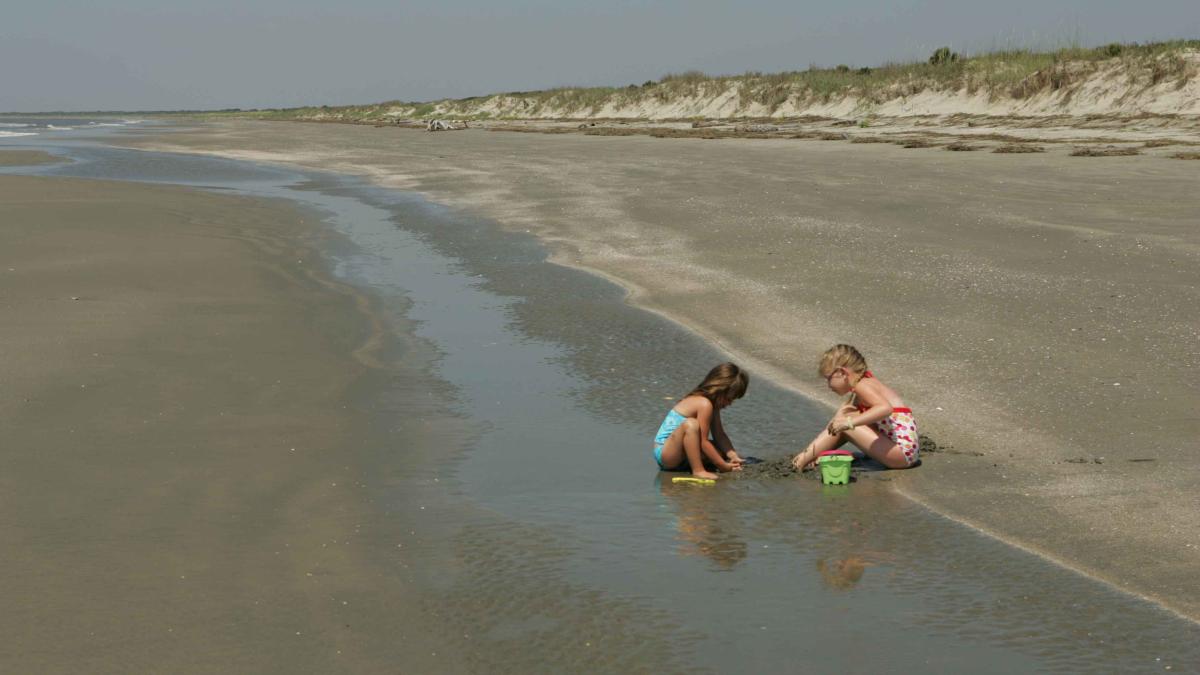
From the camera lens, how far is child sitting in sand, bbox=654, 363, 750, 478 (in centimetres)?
703

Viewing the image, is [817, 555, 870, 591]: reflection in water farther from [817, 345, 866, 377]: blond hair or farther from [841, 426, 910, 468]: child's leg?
[817, 345, 866, 377]: blond hair

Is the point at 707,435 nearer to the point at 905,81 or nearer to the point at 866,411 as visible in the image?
the point at 866,411

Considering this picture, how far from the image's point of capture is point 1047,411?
8.09m

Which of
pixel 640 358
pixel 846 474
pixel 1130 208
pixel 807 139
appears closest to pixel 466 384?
pixel 640 358

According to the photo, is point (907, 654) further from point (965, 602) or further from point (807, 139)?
point (807, 139)

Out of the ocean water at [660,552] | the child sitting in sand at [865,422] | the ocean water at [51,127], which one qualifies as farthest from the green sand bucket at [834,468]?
the ocean water at [51,127]

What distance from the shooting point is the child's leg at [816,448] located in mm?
7109

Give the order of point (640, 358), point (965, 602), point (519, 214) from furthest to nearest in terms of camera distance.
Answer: point (519, 214), point (640, 358), point (965, 602)

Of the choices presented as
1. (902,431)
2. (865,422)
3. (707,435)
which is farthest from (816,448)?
(707,435)

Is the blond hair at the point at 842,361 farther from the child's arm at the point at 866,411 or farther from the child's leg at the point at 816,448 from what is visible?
the child's leg at the point at 816,448

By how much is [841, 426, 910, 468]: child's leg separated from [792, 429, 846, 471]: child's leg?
0.06m

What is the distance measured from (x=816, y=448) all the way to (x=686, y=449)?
69cm

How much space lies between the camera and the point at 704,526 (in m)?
6.29

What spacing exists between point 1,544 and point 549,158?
2981 centimetres
